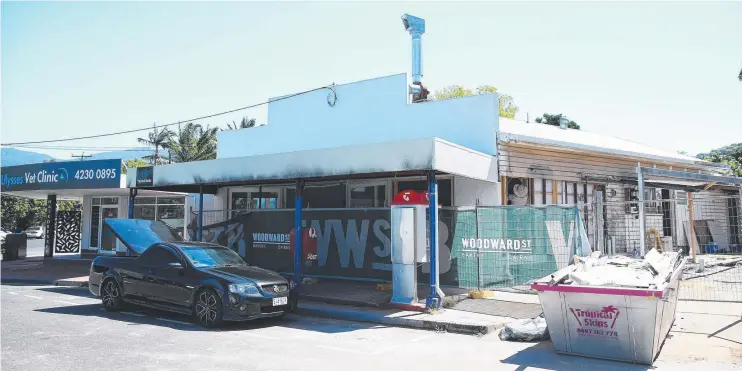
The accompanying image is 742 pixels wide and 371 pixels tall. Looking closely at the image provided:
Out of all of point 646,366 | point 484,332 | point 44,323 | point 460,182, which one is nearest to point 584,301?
point 646,366

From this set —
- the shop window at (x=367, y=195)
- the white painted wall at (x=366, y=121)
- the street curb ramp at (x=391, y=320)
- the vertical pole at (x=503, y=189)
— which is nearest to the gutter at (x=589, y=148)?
the white painted wall at (x=366, y=121)

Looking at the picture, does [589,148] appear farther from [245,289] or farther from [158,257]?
[158,257]

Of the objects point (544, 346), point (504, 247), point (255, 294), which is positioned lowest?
point (544, 346)

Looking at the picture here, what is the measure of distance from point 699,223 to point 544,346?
17.5 m

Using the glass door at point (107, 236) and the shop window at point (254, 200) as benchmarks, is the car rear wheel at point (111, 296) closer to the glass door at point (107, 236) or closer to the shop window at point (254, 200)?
the shop window at point (254, 200)

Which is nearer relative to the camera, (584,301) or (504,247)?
(584,301)

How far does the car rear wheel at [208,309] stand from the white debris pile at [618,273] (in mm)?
5663

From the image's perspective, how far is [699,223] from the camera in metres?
21.5

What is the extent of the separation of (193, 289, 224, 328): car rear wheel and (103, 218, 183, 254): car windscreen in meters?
3.26

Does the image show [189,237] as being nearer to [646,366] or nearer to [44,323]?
[44,323]

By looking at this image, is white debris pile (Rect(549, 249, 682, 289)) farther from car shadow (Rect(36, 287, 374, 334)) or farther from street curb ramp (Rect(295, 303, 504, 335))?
car shadow (Rect(36, 287, 374, 334))

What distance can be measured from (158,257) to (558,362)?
305 inches

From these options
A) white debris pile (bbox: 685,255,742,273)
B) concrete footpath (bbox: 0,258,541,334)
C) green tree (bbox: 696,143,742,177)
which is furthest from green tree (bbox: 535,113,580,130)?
concrete footpath (bbox: 0,258,541,334)

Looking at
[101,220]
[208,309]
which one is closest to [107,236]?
[101,220]
